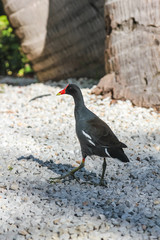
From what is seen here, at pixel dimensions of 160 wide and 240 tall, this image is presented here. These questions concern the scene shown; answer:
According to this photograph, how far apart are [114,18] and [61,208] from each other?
3651mm

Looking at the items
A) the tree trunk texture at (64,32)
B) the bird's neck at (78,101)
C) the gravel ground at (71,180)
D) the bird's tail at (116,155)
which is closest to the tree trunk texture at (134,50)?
the gravel ground at (71,180)

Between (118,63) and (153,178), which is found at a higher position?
(118,63)

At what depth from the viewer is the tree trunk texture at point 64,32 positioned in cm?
698

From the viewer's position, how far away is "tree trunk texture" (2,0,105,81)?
698 centimetres

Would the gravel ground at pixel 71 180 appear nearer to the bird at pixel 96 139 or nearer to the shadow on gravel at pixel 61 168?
the shadow on gravel at pixel 61 168

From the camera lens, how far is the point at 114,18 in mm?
5504

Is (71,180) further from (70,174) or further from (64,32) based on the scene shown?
(64,32)

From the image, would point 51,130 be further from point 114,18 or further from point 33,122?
point 114,18

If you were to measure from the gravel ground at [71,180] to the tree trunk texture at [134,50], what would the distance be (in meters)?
0.25

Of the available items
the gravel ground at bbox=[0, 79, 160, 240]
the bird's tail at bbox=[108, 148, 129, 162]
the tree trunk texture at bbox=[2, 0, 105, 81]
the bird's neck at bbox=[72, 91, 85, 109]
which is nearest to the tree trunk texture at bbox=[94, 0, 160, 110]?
the gravel ground at bbox=[0, 79, 160, 240]

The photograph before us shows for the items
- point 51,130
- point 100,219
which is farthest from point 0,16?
point 100,219

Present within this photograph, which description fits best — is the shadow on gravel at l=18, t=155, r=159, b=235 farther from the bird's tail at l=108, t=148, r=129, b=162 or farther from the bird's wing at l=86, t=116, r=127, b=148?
the bird's wing at l=86, t=116, r=127, b=148

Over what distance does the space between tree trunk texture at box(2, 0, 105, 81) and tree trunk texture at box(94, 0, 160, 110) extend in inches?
54.7

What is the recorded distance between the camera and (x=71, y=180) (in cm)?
340
